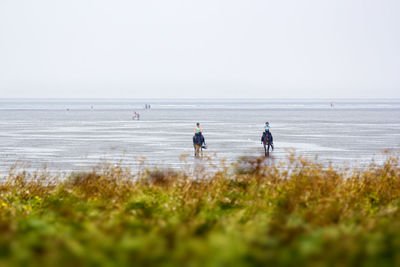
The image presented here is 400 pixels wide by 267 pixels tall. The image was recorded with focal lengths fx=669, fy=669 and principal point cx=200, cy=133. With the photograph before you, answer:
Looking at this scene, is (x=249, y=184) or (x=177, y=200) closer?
(x=177, y=200)

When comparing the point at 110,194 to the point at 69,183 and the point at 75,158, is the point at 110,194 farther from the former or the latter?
the point at 75,158

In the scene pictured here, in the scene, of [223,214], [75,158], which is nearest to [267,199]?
[223,214]

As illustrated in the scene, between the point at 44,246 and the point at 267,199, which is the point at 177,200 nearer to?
the point at 267,199

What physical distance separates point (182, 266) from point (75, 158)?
30.4 meters

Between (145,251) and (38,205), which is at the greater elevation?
(145,251)

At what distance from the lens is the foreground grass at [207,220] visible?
17.1 ft

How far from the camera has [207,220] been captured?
29.4 ft

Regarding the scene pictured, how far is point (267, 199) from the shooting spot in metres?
12.0

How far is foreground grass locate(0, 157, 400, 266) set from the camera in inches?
205

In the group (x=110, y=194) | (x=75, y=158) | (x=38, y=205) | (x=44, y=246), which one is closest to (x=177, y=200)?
(x=110, y=194)

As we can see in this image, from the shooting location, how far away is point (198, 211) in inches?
446

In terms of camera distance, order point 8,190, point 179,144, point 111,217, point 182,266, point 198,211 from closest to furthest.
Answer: point 182,266 < point 111,217 < point 198,211 < point 8,190 < point 179,144

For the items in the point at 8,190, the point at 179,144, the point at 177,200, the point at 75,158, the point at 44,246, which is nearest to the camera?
the point at 44,246

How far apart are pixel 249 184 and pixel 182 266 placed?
29.6 feet
